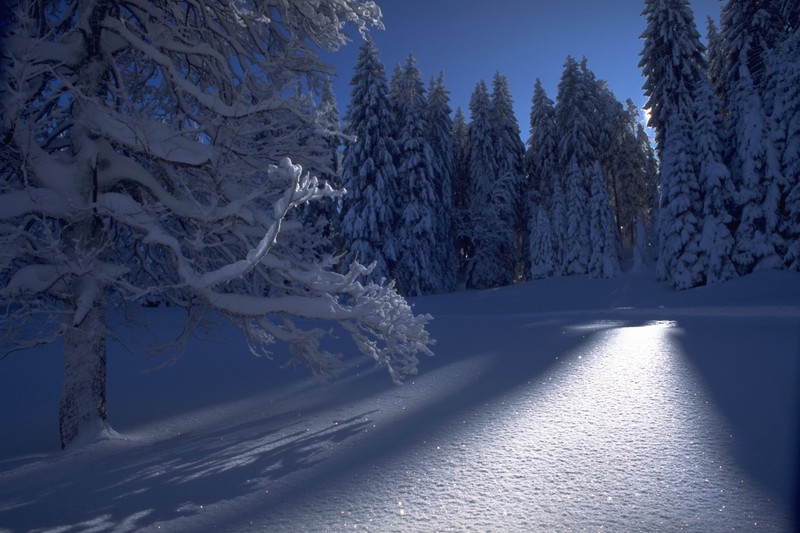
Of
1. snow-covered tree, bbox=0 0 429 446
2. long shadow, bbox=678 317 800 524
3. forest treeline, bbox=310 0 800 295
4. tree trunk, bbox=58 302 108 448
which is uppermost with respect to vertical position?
forest treeline, bbox=310 0 800 295

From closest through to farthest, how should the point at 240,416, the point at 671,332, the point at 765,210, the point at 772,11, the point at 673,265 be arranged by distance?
the point at 240,416
the point at 671,332
the point at 765,210
the point at 673,265
the point at 772,11

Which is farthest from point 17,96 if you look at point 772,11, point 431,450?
point 772,11

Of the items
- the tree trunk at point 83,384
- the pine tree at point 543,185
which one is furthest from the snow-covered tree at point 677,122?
the tree trunk at point 83,384

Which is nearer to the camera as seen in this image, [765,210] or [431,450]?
[431,450]

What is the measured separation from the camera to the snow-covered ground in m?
2.59

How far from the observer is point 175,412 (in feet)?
18.1

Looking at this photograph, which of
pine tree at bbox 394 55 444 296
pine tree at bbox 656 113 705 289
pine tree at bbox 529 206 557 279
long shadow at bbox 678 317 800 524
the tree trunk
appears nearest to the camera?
long shadow at bbox 678 317 800 524

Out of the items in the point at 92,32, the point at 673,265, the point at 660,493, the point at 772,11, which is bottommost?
the point at 660,493

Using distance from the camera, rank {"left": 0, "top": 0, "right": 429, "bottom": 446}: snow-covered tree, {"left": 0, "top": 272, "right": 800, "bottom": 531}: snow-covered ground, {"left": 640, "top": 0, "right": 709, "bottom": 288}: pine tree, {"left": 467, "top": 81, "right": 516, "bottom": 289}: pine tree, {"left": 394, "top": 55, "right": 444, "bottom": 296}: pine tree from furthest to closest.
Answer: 1. {"left": 467, "top": 81, "right": 516, "bottom": 289}: pine tree
2. {"left": 394, "top": 55, "right": 444, "bottom": 296}: pine tree
3. {"left": 640, "top": 0, "right": 709, "bottom": 288}: pine tree
4. {"left": 0, "top": 0, "right": 429, "bottom": 446}: snow-covered tree
5. {"left": 0, "top": 272, "right": 800, "bottom": 531}: snow-covered ground

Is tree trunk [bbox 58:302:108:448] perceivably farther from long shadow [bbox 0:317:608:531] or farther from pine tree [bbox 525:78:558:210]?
pine tree [bbox 525:78:558:210]

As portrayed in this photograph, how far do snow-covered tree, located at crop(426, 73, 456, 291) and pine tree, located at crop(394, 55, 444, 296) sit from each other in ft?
6.77

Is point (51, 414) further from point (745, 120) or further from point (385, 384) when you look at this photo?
point (745, 120)

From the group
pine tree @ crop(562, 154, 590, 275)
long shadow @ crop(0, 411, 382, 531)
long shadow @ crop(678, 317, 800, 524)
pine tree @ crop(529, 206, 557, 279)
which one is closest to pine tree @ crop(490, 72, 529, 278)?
pine tree @ crop(529, 206, 557, 279)

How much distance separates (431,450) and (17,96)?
419 cm
